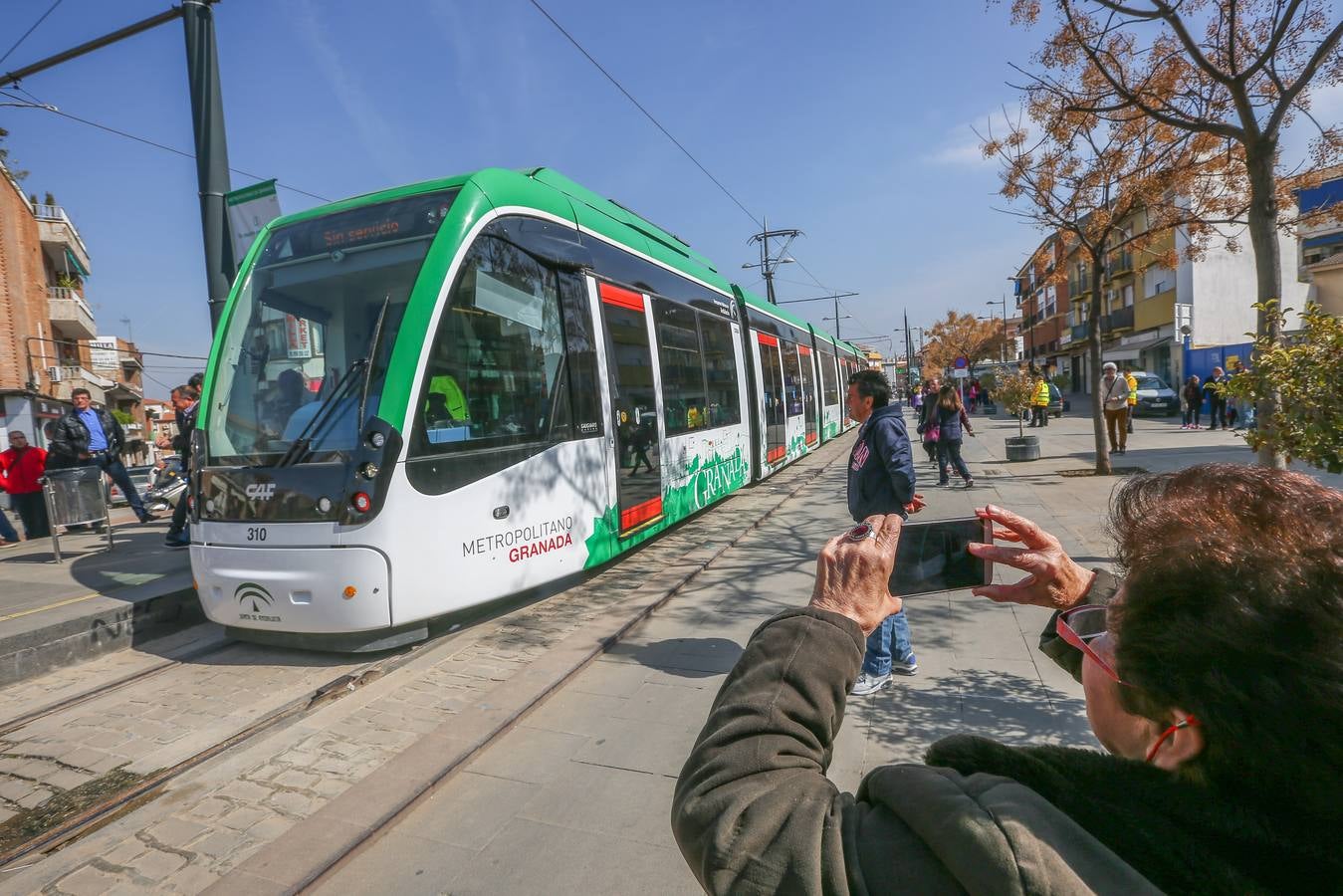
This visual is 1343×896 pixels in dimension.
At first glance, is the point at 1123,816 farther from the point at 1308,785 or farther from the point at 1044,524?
the point at 1044,524

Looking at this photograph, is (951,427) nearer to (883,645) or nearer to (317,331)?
(883,645)

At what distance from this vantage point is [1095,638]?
3.66 ft

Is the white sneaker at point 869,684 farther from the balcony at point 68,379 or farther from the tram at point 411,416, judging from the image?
the balcony at point 68,379

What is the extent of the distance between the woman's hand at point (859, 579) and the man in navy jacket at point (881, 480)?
9.62 ft

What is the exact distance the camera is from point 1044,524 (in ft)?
27.3

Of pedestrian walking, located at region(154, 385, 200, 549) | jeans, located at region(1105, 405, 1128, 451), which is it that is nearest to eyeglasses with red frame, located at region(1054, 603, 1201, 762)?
pedestrian walking, located at region(154, 385, 200, 549)

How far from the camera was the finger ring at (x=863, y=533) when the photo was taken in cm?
130

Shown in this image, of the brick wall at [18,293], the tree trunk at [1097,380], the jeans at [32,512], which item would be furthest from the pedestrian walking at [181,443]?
the brick wall at [18,293]

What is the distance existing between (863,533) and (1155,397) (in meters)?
29.8

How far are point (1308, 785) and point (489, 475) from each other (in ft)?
16.0

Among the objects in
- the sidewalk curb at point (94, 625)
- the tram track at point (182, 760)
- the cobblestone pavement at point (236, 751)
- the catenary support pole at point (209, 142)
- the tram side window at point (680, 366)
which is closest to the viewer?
the cobblestone pavement at point (236, 751)

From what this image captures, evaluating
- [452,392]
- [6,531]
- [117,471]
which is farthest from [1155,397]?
[6,531]

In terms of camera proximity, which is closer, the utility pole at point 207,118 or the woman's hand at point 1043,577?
the woman's hand at point 1043,577

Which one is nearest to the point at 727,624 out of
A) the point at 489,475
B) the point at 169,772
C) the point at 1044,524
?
the point at 489,475
